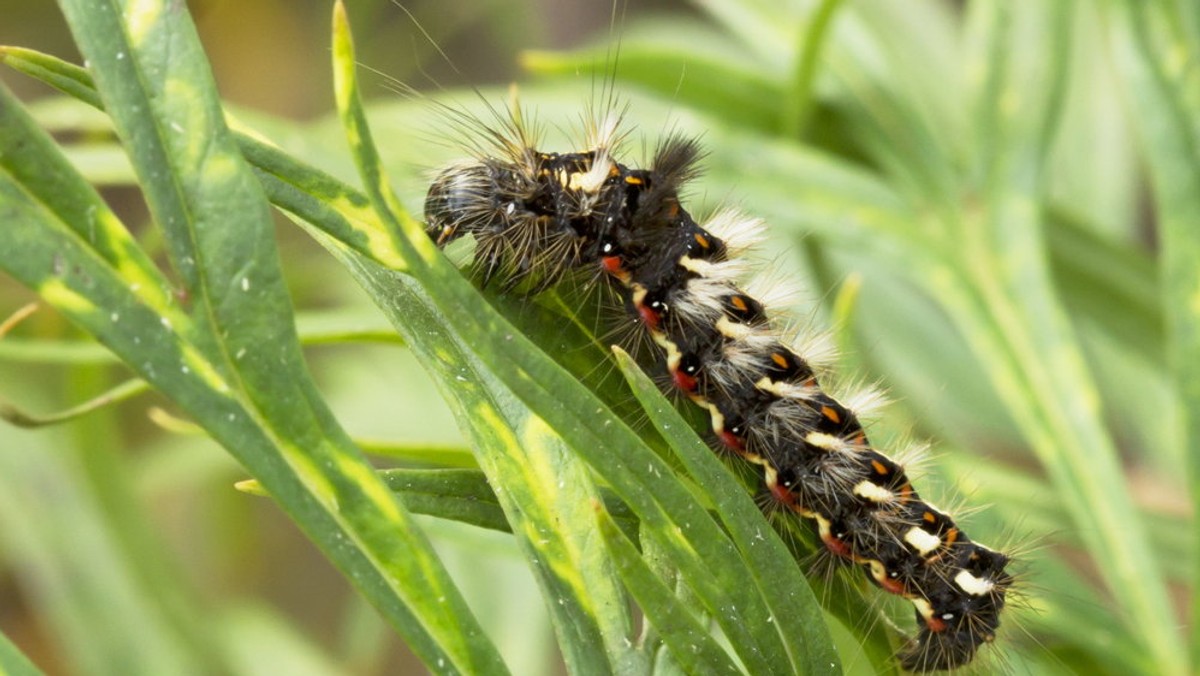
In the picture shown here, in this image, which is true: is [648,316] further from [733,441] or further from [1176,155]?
[1176,155]

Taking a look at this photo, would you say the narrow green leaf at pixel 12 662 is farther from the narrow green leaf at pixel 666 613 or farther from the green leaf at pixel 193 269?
the narrow green leaf at pixel 666 613

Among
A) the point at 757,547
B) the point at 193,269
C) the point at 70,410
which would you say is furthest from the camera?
the point at 70,410

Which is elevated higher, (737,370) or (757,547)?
(737,370)

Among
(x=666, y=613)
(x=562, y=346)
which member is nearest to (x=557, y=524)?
(x=666, y=613)

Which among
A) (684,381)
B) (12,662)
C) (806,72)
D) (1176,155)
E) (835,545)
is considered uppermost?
(806,72)

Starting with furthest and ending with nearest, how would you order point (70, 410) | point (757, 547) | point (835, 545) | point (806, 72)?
1. point (806, 72)
2. point (835, 545)
3. point (70, 410)
4. point (757, 547)

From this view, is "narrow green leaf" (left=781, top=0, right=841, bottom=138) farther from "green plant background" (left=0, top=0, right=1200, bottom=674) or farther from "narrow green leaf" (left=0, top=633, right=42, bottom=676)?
"narrow green leaf" (left=0, top=633, right=42, bottom=676)

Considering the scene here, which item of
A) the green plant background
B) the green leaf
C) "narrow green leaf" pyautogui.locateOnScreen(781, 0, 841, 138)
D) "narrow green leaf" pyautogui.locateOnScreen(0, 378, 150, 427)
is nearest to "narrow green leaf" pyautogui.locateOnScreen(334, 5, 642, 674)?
the green plant background

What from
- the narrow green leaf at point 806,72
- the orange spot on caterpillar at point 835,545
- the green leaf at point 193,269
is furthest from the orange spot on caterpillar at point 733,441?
the narrow green leaf at point 806,72
